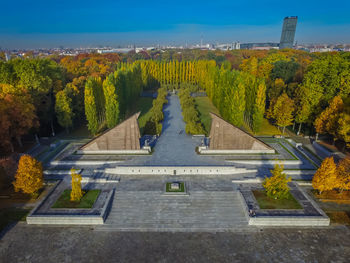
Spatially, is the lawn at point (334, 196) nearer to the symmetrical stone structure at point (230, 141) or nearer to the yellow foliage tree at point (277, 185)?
the yellow foliage tree at point (277, 185)

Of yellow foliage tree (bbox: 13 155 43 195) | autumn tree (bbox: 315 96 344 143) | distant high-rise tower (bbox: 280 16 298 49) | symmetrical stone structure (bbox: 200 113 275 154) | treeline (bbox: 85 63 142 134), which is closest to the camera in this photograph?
yellow foliage tree (bbox: 13 155 43 195)

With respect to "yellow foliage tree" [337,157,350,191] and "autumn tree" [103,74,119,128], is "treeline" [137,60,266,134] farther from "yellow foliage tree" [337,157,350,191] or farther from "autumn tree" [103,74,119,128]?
"yellow foliage tree" [337,157,350,191]

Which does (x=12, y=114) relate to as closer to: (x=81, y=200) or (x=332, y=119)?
(x=81, y=200)

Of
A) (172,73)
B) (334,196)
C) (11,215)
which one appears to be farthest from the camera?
(172,73)

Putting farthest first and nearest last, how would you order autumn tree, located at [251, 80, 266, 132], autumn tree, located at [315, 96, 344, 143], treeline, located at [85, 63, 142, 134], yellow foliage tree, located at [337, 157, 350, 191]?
autumn tree, located at [251, 80, 266, 132] < treeline, located at [85, 63, 142, 134] < autumn tree, located at [315, 96, 344, 143] < yellow foliage tree, located at [337, 157, 350, 191]

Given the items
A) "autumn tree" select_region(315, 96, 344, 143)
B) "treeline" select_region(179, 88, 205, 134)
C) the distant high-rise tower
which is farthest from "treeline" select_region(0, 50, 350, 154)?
the distant high-rise tower

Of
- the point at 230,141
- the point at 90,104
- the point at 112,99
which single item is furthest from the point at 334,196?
the point at 90,104

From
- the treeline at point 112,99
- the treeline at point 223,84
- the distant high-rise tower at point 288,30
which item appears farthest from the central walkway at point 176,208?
the distant high-rise tower at point 288,30
